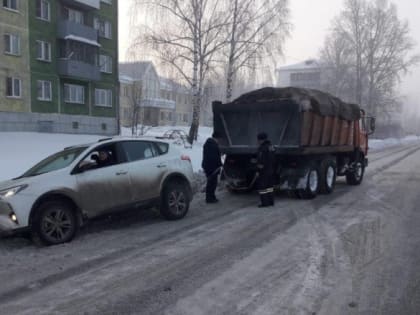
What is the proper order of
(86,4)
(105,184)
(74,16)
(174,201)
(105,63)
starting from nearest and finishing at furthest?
(105,184) < (174,201) < (86,4) < (74,16) < (105,63)

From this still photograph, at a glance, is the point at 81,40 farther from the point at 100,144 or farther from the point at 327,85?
the point at 327,85

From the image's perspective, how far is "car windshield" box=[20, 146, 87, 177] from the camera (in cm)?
704

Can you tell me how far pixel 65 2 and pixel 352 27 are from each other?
97.2 ft

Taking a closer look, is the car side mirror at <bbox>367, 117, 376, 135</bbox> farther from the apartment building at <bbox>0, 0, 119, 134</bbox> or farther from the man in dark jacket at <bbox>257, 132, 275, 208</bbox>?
the apartment building at <bbox>0, 0, 119, 134</bbox>

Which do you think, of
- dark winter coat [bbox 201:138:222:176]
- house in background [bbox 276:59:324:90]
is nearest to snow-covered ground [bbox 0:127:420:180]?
dark winter coat [bbox 201:138:222:176]

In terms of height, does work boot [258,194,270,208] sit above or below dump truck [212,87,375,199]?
below

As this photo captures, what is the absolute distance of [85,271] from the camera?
5.27m

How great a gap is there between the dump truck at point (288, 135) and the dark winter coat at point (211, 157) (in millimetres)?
802

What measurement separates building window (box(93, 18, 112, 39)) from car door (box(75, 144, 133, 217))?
2816 centimetres

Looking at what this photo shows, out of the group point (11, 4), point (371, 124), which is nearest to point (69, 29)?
point (11, 4)

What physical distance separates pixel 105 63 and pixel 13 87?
8.94 meters

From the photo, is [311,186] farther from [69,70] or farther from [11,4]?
[11,4]

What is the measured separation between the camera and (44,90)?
28266 mm

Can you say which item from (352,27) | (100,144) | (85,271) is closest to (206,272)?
(85,271)
